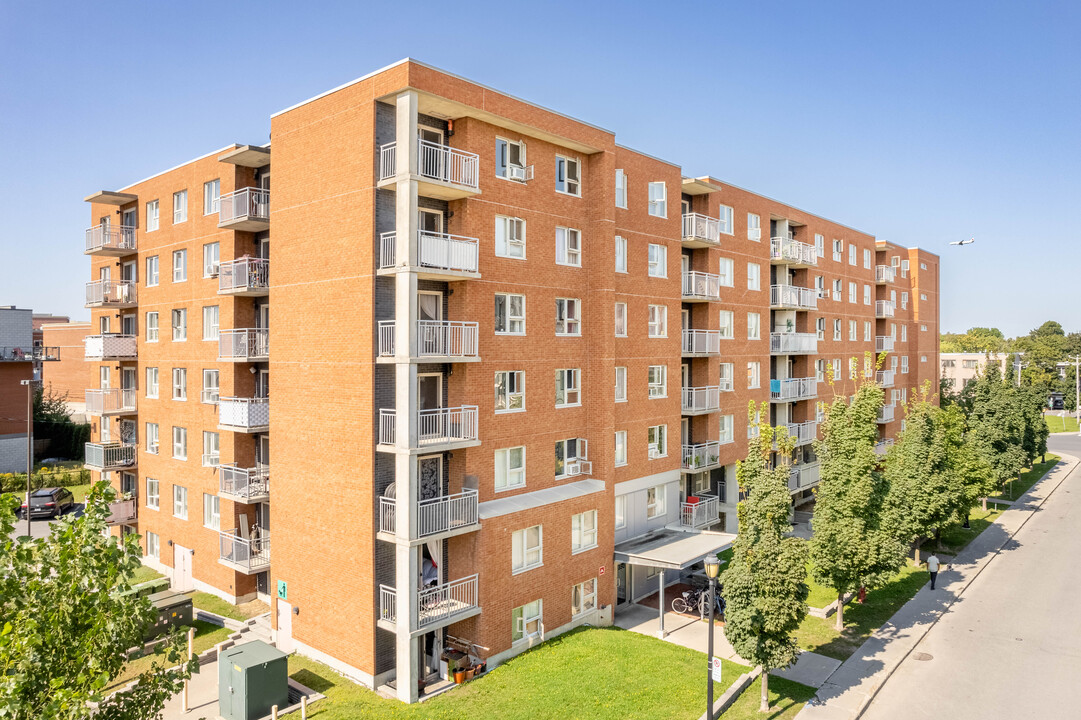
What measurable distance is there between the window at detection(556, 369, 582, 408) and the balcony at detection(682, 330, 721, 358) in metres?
8.84

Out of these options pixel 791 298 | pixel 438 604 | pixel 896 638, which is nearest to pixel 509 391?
pixel 438 604

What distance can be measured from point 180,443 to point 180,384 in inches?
101

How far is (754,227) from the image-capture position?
3569cm

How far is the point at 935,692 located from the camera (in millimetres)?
18922

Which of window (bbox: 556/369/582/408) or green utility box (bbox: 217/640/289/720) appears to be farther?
window (bbox: 556/369/582/408)

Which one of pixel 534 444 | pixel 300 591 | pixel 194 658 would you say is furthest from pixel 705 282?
pixel 194 658

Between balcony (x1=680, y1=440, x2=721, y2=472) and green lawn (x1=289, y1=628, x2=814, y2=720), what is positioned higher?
balcony (x1=680, y1=440, x2=721, y2=472)

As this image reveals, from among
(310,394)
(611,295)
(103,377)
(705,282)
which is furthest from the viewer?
(103,377)

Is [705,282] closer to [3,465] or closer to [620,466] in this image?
[620,466]

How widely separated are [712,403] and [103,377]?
101 feet

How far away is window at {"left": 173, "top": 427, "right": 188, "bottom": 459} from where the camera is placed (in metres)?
28.5

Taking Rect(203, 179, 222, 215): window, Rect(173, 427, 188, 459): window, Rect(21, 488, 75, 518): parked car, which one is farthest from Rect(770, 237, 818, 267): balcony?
Rect(21, 488, 75, 518): parked car

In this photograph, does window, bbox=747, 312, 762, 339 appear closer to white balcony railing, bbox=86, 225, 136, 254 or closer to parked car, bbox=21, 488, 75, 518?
white balcony railing, bbox=86, 225, 136, 254

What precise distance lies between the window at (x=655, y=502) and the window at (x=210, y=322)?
18.9 m
